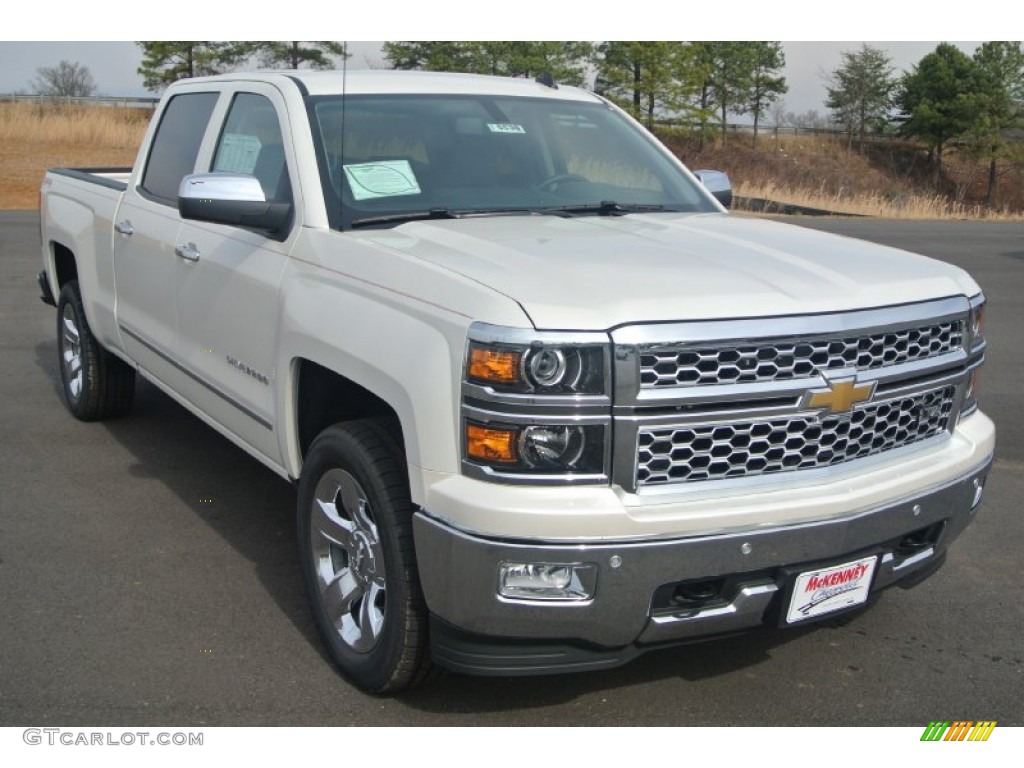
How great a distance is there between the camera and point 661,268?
11.5 ft

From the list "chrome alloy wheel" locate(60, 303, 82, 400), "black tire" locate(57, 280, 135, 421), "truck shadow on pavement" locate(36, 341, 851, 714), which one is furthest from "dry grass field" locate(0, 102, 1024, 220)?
"truck shadow on pavement" locate(36, 341, 851, 714)

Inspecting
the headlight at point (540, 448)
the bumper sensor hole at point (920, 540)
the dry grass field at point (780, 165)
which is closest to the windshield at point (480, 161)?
the headlight at point (540, 448)

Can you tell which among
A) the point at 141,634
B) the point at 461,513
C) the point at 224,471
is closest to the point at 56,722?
the point at 141,634

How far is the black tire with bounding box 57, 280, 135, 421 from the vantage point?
6.82 metres

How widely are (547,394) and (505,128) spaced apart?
7.28 feet

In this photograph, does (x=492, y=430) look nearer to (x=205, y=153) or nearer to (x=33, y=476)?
(x=205, y=153)

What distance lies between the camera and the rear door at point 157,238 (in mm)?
5348

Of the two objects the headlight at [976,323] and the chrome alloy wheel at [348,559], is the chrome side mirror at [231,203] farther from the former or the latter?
the headlight at [976,323]

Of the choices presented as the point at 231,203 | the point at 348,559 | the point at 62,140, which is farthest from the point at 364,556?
the point at 62,140

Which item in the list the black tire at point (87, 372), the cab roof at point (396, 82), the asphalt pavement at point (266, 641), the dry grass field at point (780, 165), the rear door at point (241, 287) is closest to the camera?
the asphalt pavement at point (266, 641)

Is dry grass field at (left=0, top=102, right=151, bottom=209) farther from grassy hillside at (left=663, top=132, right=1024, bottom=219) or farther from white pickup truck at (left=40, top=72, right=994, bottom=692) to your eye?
grassy hillside at (left=663, top=132, right=1024, bottom=219)

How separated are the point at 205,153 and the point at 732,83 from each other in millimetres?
58889

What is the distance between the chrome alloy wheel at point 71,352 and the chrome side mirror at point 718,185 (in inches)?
148
